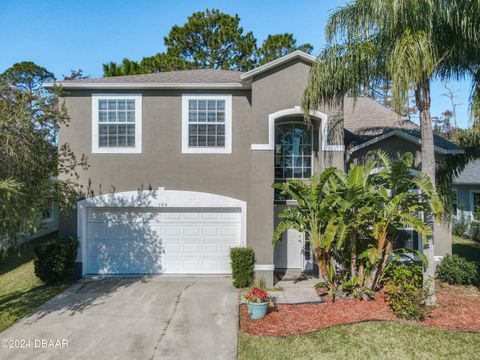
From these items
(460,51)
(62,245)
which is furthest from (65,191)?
(460,51)

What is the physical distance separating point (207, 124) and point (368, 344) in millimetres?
8055

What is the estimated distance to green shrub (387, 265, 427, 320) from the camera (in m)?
7.41

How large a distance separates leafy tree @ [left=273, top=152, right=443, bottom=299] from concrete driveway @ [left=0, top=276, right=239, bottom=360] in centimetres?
290

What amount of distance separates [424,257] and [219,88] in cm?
794

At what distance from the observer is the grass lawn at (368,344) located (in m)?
6.13

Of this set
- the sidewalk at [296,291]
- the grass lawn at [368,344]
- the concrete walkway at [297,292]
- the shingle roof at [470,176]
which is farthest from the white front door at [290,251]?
the shingle roof at [470,176]

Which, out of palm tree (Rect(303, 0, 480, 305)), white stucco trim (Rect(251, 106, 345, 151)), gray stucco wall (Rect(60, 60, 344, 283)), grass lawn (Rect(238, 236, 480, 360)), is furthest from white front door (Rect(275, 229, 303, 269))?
grass lawn (Rect(238, 236, 480, 360))

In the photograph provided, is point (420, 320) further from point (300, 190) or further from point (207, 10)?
point (207, 10)

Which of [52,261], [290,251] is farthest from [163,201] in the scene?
[290,251]

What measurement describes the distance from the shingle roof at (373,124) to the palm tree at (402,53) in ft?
7.48

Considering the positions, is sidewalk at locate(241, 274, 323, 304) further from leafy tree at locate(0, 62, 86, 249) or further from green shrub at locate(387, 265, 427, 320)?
leafy tree at locate(0, 62, 86, 249)

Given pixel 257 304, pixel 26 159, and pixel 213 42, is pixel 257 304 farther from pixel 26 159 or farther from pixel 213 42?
pixel 213 42

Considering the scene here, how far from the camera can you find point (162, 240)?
11.7 metres

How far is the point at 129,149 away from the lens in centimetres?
1151
